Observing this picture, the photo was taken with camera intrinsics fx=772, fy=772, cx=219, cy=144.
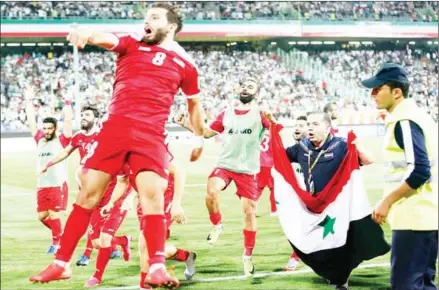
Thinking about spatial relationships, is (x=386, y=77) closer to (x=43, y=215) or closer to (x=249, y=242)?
(x=249, y=242)

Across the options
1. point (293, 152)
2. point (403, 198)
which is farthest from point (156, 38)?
point (293, 152)

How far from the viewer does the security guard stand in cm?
489

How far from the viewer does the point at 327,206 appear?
769 centimetres

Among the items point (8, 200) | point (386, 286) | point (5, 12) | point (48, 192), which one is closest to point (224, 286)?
point (386, 286)

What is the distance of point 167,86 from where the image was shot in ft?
14.8

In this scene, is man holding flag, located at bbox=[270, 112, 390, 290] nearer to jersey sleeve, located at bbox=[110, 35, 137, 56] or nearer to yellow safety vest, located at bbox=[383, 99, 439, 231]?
yellow safety vest, located at bbox=[383, 99, 439, 231]

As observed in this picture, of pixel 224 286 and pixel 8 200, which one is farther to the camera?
pixel 8 200

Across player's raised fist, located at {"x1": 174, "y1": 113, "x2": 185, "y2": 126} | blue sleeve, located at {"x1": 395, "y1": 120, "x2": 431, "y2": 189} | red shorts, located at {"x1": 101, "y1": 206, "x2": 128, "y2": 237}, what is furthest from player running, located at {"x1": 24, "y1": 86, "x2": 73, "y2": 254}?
blue sleeve, located at {"x1": 395, "y1": 120, "x2": 431, "y2": 189}

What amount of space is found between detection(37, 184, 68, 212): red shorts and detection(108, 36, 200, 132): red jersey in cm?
698

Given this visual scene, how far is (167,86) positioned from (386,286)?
4601mm

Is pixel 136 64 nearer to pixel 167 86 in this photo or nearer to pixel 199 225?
pixel 167 86

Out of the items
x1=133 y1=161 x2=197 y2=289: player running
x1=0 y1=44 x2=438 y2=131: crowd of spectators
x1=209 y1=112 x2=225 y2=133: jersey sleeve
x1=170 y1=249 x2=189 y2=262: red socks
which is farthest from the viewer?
x1=0 y1=44 x2=438 y2=131: crowd of spectators

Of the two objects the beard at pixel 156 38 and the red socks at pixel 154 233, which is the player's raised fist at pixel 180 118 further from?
the red socks at pixel 154 233

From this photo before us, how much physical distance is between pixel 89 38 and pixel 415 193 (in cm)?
234
